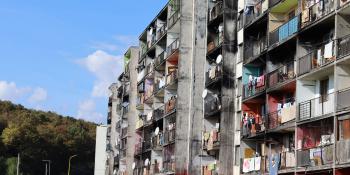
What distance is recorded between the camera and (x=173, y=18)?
65.2 meters

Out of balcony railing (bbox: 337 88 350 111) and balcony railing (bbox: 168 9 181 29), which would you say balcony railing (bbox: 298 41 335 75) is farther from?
balcony railing (bbox: 168 9 181 29)

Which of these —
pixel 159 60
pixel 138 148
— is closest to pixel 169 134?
pixel 159 60

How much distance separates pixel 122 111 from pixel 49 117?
63.8 metres

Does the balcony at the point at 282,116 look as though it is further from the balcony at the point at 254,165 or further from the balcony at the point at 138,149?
the balcony at the point at 138,149

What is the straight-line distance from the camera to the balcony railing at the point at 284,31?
3812cm

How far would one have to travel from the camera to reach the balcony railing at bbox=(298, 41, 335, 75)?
1336 inches

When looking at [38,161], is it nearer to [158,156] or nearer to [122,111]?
[122,111]

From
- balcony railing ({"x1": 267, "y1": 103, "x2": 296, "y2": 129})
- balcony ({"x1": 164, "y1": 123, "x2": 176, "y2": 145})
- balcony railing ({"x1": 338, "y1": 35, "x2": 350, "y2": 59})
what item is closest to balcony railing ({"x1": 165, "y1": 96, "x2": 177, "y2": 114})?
balcony ({"x1": 164, "y1": 123, "x2": 176, "y2": 145})

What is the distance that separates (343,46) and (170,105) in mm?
32000

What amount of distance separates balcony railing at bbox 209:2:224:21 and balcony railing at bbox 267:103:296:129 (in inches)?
510

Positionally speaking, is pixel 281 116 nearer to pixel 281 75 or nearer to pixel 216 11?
pixel 281 75

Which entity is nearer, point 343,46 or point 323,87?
point 343,46

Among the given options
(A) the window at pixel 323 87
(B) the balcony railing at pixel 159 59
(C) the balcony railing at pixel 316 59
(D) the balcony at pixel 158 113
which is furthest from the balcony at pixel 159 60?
(A) the window at pixel 323 87

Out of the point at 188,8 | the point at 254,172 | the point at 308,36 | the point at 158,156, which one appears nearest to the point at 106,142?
the point at 158,156
